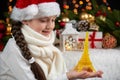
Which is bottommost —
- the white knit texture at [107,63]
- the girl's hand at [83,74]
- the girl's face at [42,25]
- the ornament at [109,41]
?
the white knit texture at [107,63]

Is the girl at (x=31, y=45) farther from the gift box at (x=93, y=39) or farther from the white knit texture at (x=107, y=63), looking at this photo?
the gift box at (x=93, y=39)

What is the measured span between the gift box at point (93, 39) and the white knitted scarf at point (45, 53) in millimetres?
1124

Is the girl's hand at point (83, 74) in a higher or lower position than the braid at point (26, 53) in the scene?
lower

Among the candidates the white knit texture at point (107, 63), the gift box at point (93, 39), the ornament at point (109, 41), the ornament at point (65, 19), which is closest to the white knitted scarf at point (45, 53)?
the white knit texture at point (107, 63)

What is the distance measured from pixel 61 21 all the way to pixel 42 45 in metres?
1.48

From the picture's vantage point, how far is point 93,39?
2805mm

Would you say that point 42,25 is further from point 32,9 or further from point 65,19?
point 65,19

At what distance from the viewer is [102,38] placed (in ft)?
9.29

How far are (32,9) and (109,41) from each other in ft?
4.67

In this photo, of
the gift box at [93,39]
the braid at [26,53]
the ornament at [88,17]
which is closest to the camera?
the braid at [26,53]

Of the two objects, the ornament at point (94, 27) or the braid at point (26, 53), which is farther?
the ornament at point (94, 27)

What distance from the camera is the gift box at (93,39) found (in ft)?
9.04

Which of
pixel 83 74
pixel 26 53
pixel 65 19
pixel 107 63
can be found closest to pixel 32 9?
pixel 26 53

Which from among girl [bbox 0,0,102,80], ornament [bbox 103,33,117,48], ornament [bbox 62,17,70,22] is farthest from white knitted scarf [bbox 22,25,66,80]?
ornament [bbox 62,17,70,22]
